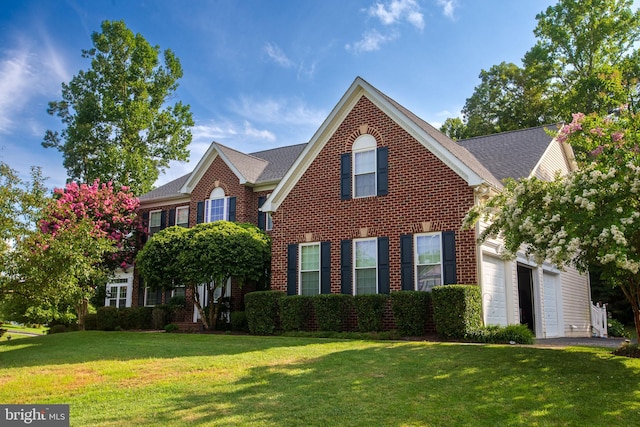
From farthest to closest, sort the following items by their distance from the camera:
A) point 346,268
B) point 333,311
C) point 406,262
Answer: point 346,268
point 333,311
point 406,262

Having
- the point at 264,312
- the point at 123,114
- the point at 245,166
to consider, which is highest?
the point at 123,114

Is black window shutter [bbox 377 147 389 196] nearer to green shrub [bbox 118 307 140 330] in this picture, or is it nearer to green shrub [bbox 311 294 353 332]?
green shrub [bbox 311 294 353 332]

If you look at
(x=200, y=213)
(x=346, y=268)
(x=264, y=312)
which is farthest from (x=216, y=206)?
(x=346, y=268)

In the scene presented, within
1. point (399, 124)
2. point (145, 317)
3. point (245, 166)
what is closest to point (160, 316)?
point (145, 317)

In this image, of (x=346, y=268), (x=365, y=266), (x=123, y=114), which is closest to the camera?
(x=365, y=266)

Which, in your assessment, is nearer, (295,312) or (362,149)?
(295,312)

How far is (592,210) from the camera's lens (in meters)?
9.14

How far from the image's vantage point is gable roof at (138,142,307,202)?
2409 centimetres

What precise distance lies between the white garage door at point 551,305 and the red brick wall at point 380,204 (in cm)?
553

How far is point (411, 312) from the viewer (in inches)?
593

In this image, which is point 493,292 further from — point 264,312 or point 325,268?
point 264,312

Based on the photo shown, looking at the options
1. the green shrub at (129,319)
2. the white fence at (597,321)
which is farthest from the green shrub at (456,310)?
the green shrub at (129,319)

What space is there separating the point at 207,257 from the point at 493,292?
9157mm

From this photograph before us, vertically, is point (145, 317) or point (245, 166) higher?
point (245, 166)
